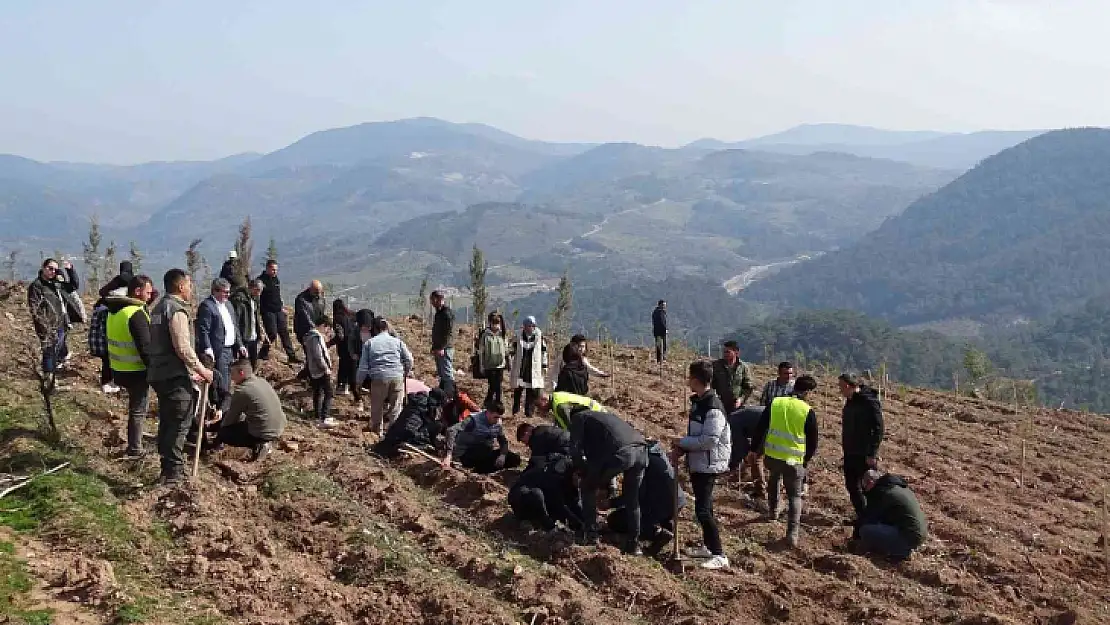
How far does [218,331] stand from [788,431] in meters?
5.96

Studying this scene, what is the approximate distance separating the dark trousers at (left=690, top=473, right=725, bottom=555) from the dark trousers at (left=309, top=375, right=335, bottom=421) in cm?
524

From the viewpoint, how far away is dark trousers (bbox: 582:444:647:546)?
21.7 ft

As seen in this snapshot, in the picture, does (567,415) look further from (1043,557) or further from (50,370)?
(50,370)

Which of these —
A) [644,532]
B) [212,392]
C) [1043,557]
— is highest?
[212,392]

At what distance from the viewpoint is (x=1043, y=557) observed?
315 inches

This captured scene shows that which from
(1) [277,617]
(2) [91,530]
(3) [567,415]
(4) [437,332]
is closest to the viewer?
(1) [277,617]

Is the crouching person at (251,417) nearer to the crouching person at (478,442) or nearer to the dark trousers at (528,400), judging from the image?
the crouching person at (478,442)

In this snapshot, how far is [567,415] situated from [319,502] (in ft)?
8.14

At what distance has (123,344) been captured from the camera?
273 inches

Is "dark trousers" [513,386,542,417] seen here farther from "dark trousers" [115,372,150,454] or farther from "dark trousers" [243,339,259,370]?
"dark trousers" [115,372,150,454]

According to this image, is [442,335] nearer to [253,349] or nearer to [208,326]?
[253,349]

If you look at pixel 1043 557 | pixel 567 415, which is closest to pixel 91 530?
pixel 567 415

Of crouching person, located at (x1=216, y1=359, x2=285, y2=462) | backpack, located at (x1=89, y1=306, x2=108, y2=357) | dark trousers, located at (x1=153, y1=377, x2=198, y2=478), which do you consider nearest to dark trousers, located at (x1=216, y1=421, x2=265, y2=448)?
crouching person, located at (x1=216, y1=359, x2=285, y2=462)

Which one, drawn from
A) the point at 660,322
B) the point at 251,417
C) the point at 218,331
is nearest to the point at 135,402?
the point at 251,417
